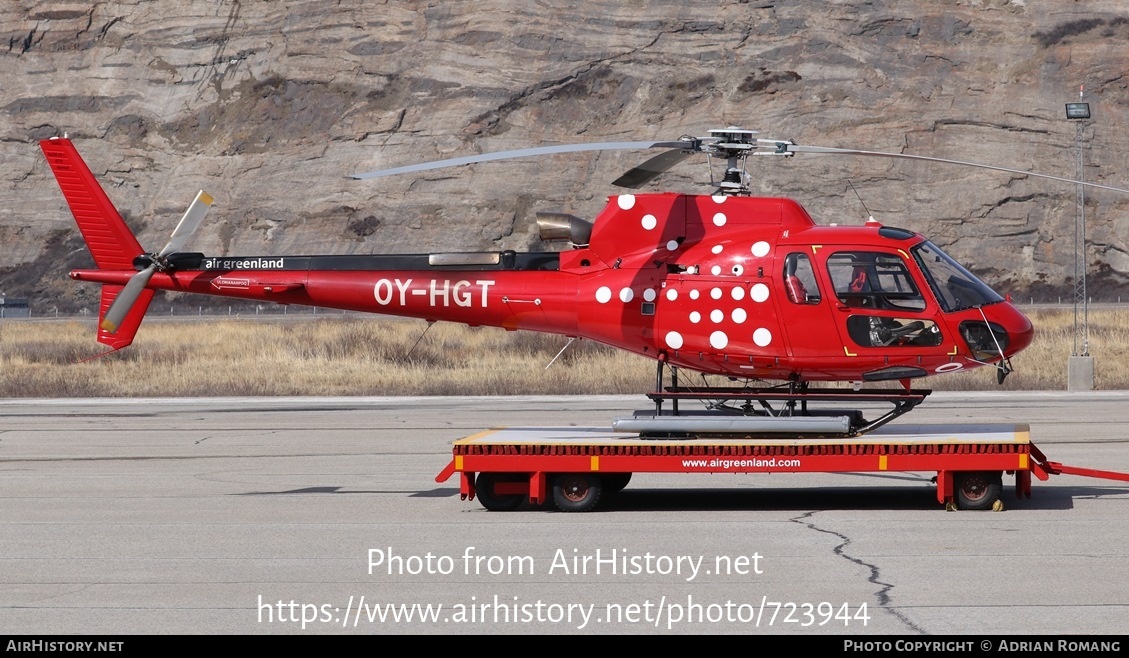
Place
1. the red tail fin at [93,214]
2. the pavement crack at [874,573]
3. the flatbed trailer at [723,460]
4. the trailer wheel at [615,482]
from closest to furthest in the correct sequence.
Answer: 1. the pavement crack at [874,573]
2. the flatbed trailer at [723,460]
3. the trailer wheel at [615,482]
4. the red tail fin at [93,214]

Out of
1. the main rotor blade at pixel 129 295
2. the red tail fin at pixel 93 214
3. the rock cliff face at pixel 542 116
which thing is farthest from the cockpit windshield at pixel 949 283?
the rock cliff face at pixel 542 116

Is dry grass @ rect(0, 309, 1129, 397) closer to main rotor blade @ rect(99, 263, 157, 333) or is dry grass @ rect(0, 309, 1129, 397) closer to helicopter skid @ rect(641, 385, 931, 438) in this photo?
main rotor blade @ rect(99, 263, 157, 333)

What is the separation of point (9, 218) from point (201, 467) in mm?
57628

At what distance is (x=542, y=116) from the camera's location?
64938 millimetres

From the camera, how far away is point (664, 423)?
12492mm

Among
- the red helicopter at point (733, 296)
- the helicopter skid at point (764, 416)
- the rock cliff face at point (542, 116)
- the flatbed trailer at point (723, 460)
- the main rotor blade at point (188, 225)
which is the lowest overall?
the flatbed trailer at point (723, 460)

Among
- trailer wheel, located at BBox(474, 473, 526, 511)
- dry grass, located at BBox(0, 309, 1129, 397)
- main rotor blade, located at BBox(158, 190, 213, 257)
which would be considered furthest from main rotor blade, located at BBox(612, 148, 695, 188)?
dry grass, located at BBox(0, 309, 1129, 397)

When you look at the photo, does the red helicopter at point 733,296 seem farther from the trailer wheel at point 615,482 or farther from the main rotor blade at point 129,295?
the main rotor blade at point 129,295

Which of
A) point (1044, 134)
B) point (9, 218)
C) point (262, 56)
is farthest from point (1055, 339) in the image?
point (9, 218)

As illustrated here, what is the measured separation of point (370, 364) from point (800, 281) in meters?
23.3

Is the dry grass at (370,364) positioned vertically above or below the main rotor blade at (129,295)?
below

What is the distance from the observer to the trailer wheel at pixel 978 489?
12.0 metres

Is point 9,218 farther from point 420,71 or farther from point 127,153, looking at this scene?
point 420,71

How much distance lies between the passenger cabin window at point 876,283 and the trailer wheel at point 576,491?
119 inches
